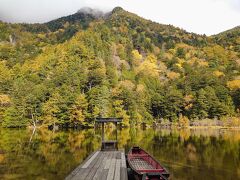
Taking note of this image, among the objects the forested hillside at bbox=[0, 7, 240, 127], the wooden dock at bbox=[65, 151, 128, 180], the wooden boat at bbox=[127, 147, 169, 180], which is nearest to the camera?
the wooden dock at bbox=[65, 151, 128, 180]

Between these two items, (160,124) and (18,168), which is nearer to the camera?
Answer: (18,168)

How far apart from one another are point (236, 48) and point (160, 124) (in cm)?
10719

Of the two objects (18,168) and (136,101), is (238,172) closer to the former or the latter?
(18,168)

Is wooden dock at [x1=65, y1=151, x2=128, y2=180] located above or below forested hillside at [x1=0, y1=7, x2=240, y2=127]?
below

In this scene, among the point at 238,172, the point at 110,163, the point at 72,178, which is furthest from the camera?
the point at 238,172

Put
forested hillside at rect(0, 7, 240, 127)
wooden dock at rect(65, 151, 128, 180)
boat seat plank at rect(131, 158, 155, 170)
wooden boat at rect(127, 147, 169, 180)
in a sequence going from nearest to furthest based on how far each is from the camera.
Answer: wooden dock at rect(65, 151, 128, 180) < wooden boat at rect(127, 147, 169, 180) < boat seat plank at rect(131, 158, 155, 170) < forested hillside at rect(0, 7, 240, 127)

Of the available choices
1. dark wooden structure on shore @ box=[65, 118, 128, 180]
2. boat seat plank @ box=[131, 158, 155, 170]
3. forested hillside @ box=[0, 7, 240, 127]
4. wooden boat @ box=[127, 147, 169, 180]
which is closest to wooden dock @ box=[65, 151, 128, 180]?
dark wooden structure on shore @ box=[65, 118, 128, 180]

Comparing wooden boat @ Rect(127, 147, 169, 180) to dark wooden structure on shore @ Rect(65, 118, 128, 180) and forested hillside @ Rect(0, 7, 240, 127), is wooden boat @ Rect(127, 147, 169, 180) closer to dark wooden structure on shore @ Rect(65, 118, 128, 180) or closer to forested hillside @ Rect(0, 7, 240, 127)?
dark wooden structure on shore @ Rect(65, 118, 128, 180)

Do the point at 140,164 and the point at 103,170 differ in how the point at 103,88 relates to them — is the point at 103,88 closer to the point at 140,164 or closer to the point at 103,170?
the point at 140,164

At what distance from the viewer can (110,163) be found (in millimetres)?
22953

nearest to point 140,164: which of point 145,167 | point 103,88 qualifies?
point 145,167

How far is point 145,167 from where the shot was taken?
2462 centimetres

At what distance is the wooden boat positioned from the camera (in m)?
18.2

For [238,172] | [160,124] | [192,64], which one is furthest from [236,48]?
[238,172]
